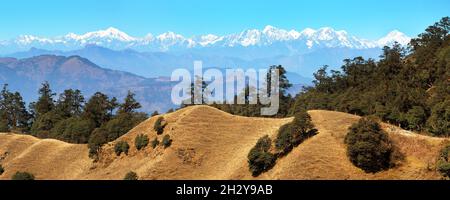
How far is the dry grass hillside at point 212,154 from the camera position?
154ft

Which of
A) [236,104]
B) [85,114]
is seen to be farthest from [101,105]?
[236,104]

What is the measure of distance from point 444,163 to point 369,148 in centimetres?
629

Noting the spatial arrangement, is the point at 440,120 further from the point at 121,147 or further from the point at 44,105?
the point at 44,105

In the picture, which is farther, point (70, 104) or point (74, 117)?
point (70, 104)

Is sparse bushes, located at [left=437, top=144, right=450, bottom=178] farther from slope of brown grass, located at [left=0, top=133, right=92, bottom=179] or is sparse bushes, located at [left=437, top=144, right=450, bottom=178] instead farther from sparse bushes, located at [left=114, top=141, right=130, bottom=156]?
slope of brown grass, located at [left=0, top=133, right=92, bottom=179]

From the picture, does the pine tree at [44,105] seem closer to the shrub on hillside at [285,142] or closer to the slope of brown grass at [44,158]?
the slope of brown grass at [44,158]

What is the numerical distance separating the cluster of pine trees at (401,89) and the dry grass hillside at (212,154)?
12.8 metres

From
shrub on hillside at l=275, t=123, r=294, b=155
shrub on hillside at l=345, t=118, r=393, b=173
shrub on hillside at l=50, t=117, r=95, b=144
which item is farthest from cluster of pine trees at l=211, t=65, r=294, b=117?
shrub on hillside at l=345, t=118, r=393, b=173

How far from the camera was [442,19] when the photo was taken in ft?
431

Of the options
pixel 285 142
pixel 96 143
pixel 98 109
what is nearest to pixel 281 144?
pixel 285 142

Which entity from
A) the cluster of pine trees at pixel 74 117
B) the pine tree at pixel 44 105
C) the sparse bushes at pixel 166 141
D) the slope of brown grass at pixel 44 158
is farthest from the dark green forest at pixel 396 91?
the pine tree at pixel 44 105

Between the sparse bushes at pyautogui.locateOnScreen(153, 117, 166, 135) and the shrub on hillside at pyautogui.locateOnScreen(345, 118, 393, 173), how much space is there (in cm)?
2818

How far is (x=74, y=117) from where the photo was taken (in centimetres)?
10344

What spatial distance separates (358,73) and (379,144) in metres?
69.8
